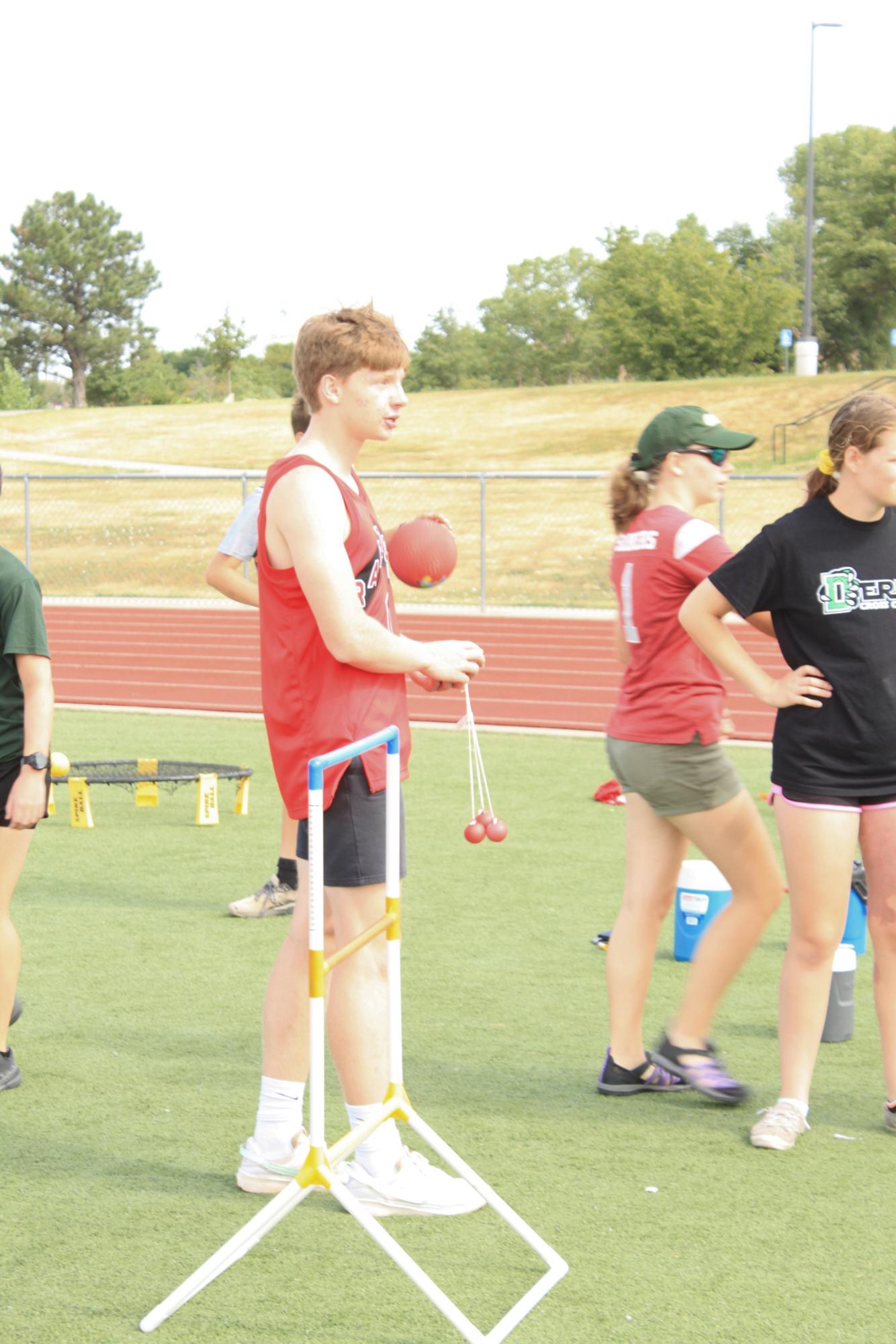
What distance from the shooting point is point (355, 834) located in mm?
3377

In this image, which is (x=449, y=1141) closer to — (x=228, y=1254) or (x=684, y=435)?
(x=228, y=1254)

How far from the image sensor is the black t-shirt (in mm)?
3857

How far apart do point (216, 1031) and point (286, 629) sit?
1989 millimetres

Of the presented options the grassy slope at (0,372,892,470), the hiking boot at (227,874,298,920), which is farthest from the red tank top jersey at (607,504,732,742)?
the grassy slope at (0,372,892,470)

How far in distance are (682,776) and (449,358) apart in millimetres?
74114

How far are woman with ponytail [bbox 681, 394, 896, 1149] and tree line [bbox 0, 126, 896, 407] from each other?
49.6 m

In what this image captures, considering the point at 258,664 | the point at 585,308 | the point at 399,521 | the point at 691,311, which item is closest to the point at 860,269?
the point at 691,311

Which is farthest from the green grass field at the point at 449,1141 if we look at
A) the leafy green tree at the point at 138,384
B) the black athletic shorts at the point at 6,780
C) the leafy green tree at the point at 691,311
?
the leafy green tree at the point at 138,384

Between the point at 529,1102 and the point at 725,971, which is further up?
the point at 725,971

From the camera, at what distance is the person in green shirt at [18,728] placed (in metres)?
4.11

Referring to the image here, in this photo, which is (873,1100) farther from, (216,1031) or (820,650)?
(216,1031)

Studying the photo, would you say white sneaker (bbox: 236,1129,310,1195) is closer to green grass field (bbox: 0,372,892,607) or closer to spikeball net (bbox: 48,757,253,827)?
spikeball net (bbox: 48,757,253,827)

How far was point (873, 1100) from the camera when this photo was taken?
433cm

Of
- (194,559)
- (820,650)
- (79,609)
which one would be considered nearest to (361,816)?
(820,650)
